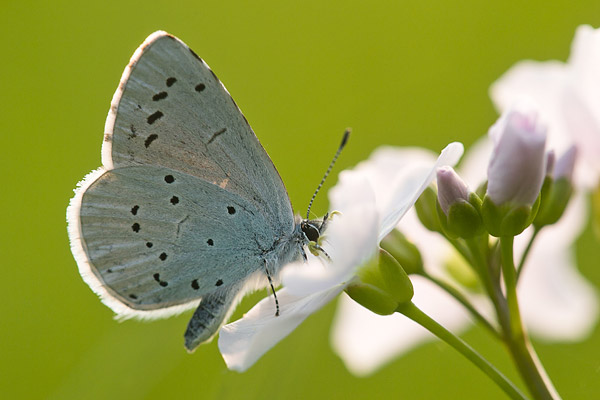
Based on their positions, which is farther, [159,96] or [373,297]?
[159,96]

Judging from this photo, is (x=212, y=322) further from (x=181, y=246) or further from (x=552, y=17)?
(x=552, y=17)

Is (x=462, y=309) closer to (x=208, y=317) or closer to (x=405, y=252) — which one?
(x=405, y=252)

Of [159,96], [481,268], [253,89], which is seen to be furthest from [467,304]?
[253,89]

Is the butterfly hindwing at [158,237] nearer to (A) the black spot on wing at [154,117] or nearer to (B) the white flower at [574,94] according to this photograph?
(A) the black spot on wing at [154,117]

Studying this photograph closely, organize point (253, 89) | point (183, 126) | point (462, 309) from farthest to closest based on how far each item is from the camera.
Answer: point (253, 89) < point (462, 309) < point (183, 126)

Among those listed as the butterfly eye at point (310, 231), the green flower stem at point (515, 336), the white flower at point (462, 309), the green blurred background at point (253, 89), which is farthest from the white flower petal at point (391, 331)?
the green blurred background at point (253, 89)

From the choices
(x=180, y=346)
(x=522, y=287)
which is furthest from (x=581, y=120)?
(x=180, y=346)

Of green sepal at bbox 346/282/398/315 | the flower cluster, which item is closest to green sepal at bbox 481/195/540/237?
the flower cluster
